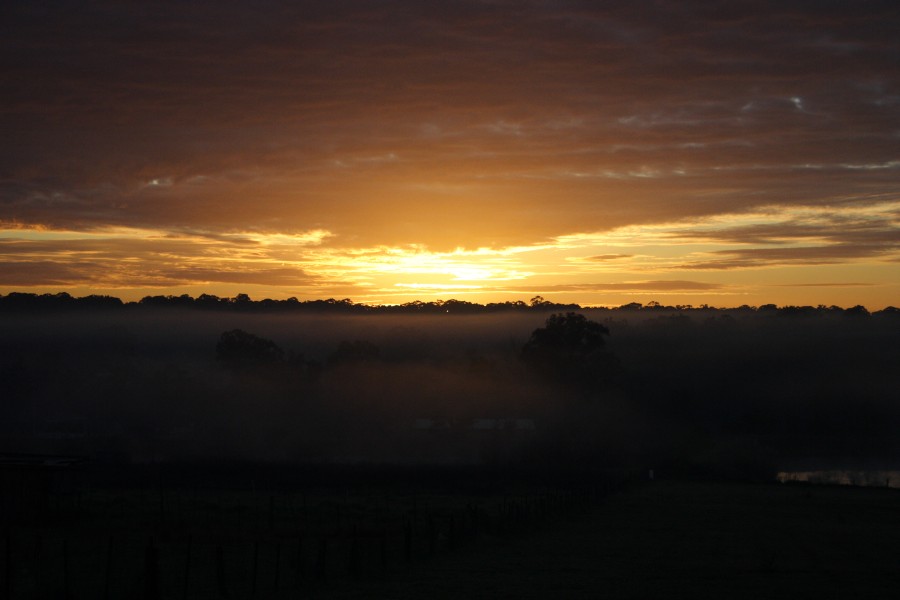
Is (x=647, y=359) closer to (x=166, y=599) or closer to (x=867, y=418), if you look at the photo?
(x=867, y=418)

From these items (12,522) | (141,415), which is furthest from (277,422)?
(12,522)

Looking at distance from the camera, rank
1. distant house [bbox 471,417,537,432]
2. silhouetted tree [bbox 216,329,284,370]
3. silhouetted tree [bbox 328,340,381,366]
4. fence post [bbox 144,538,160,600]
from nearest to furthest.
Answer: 1. fence post [bbox 144,538,160,600]
2. distant house [bbox 471,417,537,432]
3. silhouetted tree [bbox 216,329,284,370]
4. silhouetted tree [bbox 328,340,381,366]

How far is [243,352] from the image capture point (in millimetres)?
144625

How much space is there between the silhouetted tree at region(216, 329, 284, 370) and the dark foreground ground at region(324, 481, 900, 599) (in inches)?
3954

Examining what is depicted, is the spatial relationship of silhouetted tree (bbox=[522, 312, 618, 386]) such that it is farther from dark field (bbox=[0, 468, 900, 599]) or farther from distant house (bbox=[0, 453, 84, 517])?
distant house (bbox=[0, 453, 84, 517])

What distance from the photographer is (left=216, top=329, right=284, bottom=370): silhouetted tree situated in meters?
144

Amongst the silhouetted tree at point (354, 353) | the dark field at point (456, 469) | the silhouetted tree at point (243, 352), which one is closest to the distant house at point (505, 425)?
the dark field at point (456, 469)

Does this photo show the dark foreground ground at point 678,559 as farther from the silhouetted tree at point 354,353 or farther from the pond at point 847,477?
the silhouetted tree at point 354,353

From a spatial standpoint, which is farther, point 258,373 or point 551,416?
point 258,373

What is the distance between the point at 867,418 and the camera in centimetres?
11619

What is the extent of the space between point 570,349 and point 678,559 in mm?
83991

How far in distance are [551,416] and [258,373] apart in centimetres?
5095

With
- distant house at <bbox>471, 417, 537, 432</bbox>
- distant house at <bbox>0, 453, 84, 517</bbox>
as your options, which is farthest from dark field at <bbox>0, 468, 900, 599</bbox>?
distant house at <bbox>471, 417, 537, 432</bbox>

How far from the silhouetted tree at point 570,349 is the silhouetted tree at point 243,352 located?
4829 centimetres
